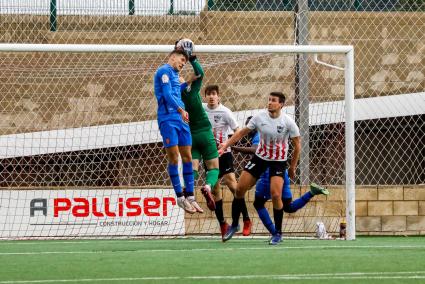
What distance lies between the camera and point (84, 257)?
10.8 metres

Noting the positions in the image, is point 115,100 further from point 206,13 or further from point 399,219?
point 399,219

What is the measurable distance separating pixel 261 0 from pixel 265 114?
7.64m

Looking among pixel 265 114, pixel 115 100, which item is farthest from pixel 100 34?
pixel 265 114

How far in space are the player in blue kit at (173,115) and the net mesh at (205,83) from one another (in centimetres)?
441

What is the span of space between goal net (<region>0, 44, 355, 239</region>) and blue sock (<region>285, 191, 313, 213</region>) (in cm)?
63

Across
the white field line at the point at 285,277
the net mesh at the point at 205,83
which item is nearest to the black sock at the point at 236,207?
the net mesh at the point at 205,83

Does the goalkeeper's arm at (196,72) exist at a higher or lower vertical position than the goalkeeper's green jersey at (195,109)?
higher

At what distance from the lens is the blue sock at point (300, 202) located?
1512 cm

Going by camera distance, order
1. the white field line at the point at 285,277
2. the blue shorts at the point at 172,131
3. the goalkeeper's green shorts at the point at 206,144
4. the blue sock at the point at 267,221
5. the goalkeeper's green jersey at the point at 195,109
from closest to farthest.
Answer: the white field line at the point at 285,277, the blue shorts at the point at 172,131, the blue sock at the point at 267,221, the goalkeeper's green jersey at the point at 195,109, the goalkeeper's green shorts at the point at 206,144

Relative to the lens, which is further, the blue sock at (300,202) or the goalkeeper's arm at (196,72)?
the blue sock at (300,202)

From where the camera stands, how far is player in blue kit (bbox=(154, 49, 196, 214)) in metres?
13.1

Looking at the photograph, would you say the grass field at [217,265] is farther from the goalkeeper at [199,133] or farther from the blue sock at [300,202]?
the blue sock at [300,202]

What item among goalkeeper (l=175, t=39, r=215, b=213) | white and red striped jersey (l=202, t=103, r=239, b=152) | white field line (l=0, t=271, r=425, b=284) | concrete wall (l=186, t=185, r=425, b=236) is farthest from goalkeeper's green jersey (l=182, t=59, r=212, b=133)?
white field line (l=0, t=271, r=425, b=284)

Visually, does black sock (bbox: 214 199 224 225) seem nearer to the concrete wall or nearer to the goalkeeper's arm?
the goalkeeper's arm
